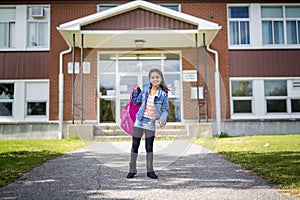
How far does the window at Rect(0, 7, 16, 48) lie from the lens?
41.6ft

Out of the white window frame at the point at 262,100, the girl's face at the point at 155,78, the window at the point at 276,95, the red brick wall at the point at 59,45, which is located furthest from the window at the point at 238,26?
the girl's face at the point at 155,78

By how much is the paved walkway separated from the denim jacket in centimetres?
80

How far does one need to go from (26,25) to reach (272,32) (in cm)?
1001

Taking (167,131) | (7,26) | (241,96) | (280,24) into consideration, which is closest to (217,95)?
(241,96)

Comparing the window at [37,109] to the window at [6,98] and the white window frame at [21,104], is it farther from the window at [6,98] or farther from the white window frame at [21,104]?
the window at [6,98]

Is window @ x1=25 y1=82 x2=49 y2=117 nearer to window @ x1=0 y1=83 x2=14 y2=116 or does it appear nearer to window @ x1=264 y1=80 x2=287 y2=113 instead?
window @ x1=0 y1=83 x2=14 y2=116

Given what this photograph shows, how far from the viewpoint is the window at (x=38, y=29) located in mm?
12703

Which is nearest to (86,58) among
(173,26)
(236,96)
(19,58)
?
(19,58)

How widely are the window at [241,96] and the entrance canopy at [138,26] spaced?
9.19ft

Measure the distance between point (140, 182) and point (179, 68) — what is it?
29.4 feet

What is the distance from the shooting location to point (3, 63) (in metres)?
12.5

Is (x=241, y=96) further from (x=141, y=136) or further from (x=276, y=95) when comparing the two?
(x=141, y=136)

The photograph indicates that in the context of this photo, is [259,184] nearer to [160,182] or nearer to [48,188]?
[160,182]

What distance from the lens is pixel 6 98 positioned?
12.6 metres
